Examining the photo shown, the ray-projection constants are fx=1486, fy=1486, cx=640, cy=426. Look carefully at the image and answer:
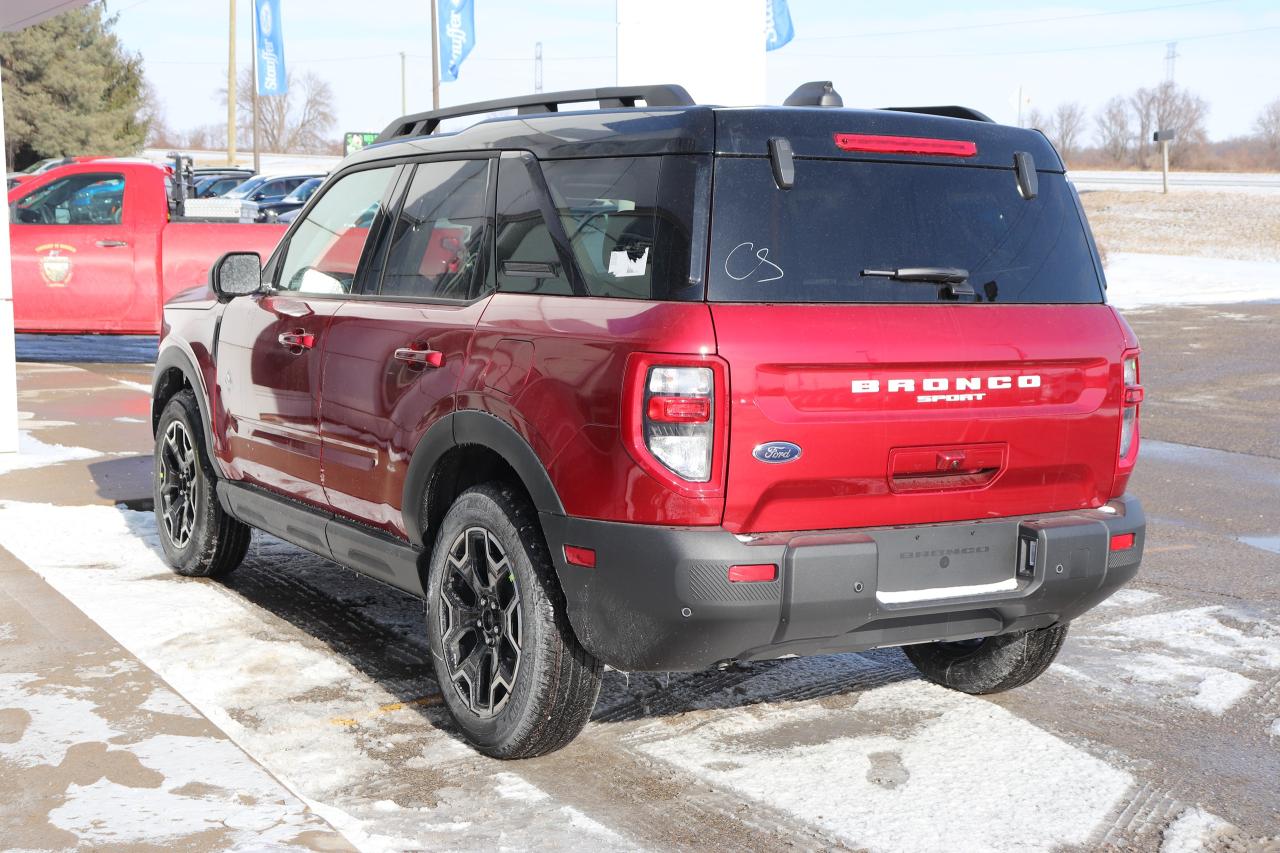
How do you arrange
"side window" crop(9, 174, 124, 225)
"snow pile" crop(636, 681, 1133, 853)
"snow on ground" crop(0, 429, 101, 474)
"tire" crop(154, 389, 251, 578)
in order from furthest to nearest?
"side window" crop(9, 174, 124, 225) → "snow on ground" crop(0, 429, 101, 474) → "tire" crop(154, 389, 251, 578) → "snow pile" crop(636, 681, 1133, 853)

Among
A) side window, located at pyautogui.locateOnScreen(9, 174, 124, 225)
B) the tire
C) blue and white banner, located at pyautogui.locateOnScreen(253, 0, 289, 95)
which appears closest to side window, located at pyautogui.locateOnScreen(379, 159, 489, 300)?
the tire

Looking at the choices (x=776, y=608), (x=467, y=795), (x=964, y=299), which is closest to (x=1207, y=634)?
(x=964, y=299)

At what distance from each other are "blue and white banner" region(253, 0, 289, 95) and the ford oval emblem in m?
39.7

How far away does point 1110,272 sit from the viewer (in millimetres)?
28750

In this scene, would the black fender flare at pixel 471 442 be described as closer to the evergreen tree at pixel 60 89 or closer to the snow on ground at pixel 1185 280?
the snow on ground at pixel 1185 280

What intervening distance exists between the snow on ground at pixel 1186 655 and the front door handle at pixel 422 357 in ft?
8.53

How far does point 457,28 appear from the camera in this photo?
33.6 metres

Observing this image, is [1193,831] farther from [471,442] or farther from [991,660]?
[471,442]

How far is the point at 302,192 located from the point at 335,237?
2630 centimetres

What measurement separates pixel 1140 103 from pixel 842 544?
95.5 m

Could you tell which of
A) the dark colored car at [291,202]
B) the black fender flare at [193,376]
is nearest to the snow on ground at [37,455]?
the black fender flare at [193,376]

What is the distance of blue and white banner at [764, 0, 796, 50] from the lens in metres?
18.4

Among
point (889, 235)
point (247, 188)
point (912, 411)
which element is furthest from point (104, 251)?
point (247, 188)

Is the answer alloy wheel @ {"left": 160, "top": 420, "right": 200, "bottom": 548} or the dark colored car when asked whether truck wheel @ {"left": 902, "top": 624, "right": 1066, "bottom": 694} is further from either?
the dark colored car
